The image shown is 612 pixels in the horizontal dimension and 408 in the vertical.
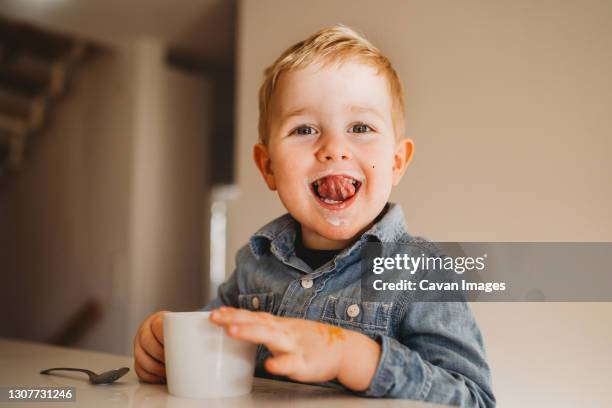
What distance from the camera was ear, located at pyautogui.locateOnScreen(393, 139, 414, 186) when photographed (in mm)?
736

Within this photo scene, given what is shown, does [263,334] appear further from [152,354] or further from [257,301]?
[257,301]

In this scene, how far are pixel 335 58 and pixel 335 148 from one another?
113 millimetres

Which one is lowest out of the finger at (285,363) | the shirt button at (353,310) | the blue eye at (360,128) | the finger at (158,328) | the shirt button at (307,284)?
the finger at (285,363)

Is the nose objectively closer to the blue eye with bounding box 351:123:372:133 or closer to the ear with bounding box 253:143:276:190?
the blue eye with bounding box 351:123:372:133

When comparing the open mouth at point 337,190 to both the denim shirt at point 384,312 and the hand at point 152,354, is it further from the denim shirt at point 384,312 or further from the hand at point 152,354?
the hand at point 152,354

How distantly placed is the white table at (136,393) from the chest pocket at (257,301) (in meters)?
0.13

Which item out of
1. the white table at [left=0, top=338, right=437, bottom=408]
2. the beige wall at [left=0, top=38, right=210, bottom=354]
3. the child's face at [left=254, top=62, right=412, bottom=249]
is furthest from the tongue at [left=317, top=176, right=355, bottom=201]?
the beige wall at [left=0, top=38, right=210, bottom=354]

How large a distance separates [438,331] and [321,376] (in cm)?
15

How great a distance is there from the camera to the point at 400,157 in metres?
0.76

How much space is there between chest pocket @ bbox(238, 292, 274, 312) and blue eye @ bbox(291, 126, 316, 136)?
20 centimetres

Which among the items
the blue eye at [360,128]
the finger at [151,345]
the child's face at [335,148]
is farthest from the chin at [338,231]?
the finger at [151,345]

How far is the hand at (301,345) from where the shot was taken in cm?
43

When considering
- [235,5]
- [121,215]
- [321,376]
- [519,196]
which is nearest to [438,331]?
[321,376]

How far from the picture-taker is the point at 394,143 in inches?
28.2
